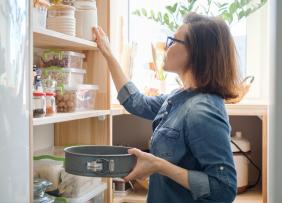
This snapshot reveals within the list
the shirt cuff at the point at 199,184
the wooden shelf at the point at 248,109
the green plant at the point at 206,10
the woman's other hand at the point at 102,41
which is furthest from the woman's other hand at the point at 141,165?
the green plant at the point at 206,10

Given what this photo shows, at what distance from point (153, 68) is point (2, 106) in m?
1.47

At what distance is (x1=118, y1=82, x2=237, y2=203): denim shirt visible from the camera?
1.24m

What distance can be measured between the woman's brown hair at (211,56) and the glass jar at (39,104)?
19.5 inches

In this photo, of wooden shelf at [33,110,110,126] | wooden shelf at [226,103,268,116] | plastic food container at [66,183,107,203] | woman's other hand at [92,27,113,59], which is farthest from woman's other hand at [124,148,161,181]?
wooden shelf at [226,103,268,116]

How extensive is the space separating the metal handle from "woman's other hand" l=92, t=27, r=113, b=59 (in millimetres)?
631

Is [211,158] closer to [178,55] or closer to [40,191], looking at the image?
[178,55]

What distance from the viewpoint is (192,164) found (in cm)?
133

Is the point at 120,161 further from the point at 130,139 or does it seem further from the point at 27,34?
the point at 130,139

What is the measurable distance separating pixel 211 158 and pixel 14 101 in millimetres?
582

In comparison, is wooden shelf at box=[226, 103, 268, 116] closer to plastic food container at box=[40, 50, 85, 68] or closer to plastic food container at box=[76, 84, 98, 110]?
plastic food container at box=[76, 84, 98, 110]

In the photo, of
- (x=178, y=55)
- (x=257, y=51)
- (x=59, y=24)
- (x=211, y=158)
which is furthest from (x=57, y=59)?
(x=257, y=51)

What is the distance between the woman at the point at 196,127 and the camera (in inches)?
48.8

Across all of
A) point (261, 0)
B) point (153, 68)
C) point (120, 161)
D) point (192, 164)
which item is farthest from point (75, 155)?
point (261, 0)

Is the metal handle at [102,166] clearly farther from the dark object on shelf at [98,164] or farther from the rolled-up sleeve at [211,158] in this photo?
the rolled-up sleeve at [211,158]
